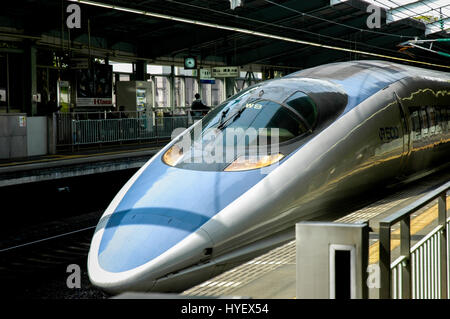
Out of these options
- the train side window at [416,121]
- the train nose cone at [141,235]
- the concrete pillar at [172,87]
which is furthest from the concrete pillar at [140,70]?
the train nose cone at [141,235]

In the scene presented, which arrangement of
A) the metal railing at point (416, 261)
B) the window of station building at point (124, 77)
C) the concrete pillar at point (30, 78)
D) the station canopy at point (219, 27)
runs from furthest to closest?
the window of station building at point (124, 77), the concrete pillar at point (30, 78), the station canopy at point (219, 27), the metal railing at point (416, 261)

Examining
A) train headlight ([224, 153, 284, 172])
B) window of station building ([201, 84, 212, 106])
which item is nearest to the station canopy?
window of station building ([201, 84, 212, 106])

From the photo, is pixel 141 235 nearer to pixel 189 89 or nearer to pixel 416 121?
pixel 416 121

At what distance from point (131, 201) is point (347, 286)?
11.2 ft

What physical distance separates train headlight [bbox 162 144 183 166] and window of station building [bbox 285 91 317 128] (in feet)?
4.41

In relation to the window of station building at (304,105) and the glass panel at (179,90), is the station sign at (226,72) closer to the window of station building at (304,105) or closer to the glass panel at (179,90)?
the glass panel at (179,90)

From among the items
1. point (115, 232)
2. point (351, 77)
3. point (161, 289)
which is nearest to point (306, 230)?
point (161, 289)

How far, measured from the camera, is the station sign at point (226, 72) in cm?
2617

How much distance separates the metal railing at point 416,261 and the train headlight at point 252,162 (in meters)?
2.17

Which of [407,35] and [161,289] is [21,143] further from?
[407,35]

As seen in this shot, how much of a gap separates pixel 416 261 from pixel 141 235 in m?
2.34

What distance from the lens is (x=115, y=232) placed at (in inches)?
206

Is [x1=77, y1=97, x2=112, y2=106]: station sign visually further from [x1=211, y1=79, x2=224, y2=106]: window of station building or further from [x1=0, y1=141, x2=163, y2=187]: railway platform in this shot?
[x1=211, y1=79, x2=224, y2=106]: window of station building

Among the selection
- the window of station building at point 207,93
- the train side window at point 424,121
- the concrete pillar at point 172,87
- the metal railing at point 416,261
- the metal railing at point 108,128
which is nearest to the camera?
the metal railing at point 416,261
